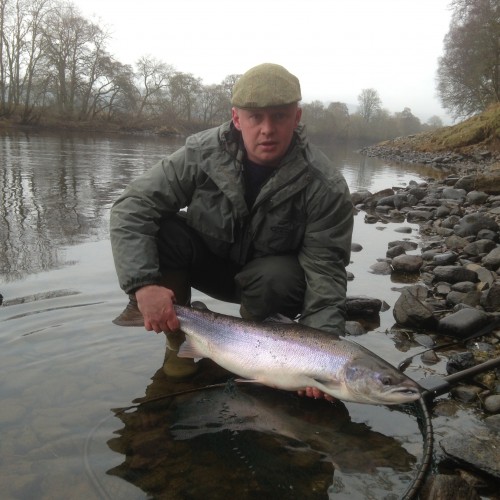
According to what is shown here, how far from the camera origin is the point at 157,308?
9.94 ft

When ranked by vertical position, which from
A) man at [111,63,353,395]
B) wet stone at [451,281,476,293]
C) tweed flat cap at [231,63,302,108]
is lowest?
wet stone at [451,281,476,293]

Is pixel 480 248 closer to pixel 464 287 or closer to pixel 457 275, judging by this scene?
pixel 457 275

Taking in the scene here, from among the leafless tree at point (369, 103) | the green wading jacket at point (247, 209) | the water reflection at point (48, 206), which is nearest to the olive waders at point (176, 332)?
the green wading jacket at point (247, 209)

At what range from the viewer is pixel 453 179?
15781 millimetres

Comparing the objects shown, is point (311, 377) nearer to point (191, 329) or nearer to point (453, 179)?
point (191, 329)

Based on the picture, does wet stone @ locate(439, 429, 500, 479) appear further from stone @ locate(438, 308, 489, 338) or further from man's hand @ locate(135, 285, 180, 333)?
man's hand @ locate(135, 285, 180, 333)

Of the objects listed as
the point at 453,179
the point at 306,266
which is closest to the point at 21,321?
the point at 306,266

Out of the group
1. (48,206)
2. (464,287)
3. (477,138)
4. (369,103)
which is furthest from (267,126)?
(369,103)

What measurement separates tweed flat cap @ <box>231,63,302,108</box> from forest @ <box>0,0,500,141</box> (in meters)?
34.1

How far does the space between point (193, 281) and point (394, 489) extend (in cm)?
208

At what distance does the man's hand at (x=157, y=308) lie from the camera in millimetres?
3035

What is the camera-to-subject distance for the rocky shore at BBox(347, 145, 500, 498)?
98.4 inches

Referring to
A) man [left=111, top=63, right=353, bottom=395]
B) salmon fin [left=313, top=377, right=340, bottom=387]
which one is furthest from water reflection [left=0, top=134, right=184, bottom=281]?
salmon fin [left=313, top=377, right=340, bottom=387]

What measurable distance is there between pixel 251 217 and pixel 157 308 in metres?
0.90
